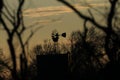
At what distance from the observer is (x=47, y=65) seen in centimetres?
1892

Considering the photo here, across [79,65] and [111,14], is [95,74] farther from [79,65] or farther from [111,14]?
[111,14]

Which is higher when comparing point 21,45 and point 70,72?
point 21,45

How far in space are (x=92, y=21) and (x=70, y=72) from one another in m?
2.44

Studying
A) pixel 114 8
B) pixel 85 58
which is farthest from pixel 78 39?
pixel 114 8

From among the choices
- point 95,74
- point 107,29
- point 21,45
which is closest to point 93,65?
point 95,74

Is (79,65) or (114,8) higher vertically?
(114,8)

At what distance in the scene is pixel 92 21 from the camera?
19422mm

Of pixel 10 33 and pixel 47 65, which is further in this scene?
pixel 10 33

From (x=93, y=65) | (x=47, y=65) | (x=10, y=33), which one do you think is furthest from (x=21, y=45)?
(x=93, y=65)

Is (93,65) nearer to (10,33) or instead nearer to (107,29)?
(107,29)

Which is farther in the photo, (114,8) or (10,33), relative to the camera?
(10,33)

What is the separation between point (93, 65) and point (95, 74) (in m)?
0.43

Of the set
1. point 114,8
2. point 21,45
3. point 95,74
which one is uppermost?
point 114,8

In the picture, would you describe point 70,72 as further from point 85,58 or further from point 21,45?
point 21,45
